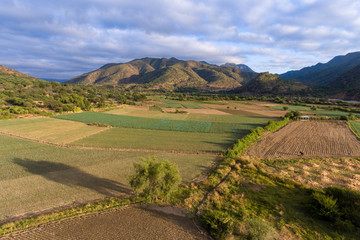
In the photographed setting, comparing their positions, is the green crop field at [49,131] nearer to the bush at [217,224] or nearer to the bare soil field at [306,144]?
the bush at [217,224]

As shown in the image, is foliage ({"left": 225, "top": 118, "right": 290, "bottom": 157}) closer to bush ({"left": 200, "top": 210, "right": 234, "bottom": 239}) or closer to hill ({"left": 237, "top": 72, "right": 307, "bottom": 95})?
bush ({"left": 200, "top": 210, "right": 234, "bottom": 239})

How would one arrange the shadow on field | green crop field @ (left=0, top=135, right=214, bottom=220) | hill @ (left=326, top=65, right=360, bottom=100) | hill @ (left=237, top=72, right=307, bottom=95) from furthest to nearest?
hill @ (left=237, top=72, right=307, bottom=95)
hill @ (left=326, top=65, right=360, bottom=100)
the shadow on field
green crop field @ (left=0, top=135, right=214, bottom=220)

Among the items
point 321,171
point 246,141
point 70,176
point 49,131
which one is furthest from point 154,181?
point 49,131

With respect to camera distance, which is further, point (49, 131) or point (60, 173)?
point (49, 131)

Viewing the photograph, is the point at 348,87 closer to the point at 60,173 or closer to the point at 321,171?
the point at 321,171

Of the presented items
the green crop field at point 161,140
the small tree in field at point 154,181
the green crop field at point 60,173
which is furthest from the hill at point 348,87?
the small tree in field at point 154,181

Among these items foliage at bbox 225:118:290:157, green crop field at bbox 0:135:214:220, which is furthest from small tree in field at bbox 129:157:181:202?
foliage at bbox 225:118:290:157
